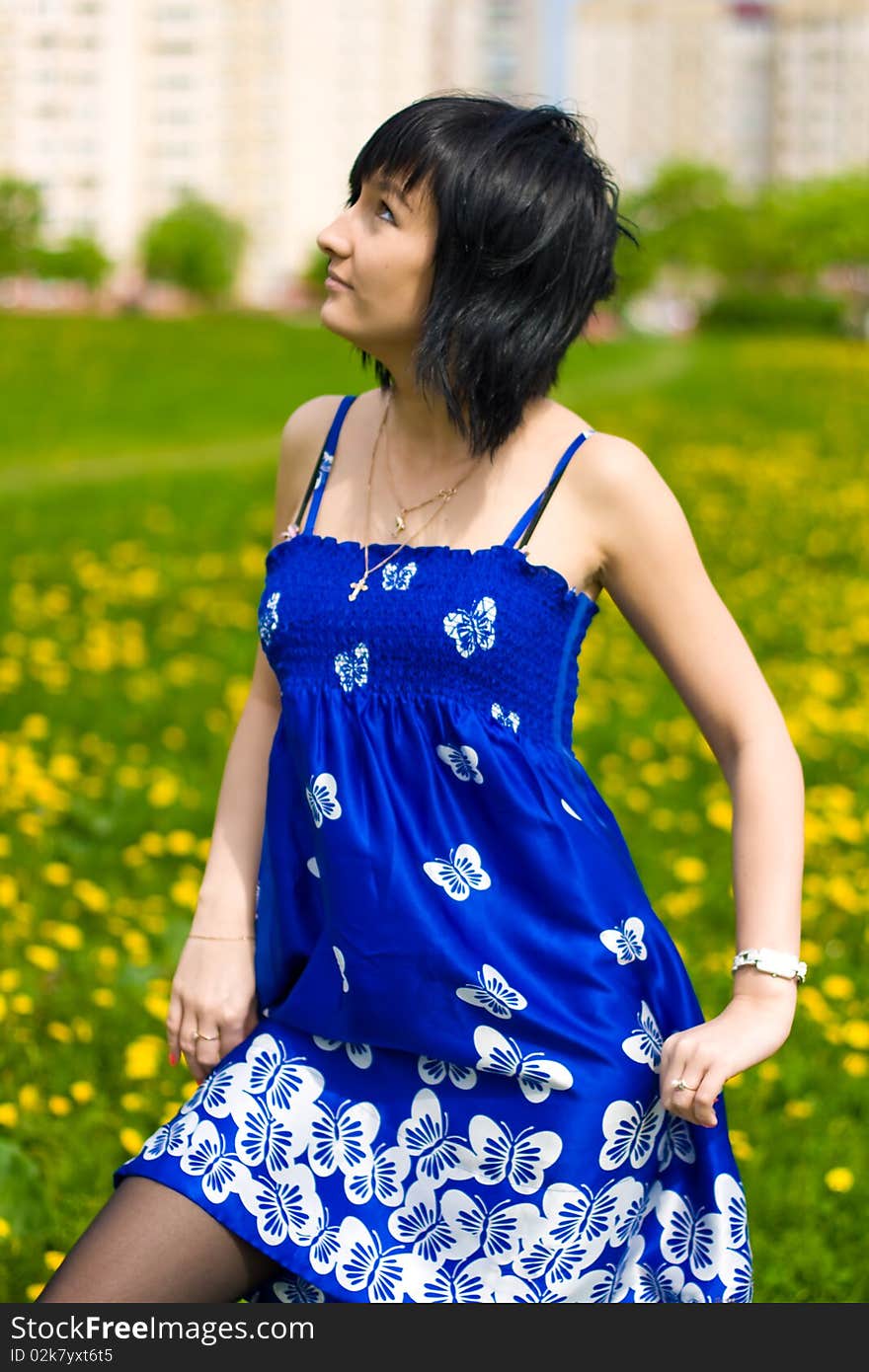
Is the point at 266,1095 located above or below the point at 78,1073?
above

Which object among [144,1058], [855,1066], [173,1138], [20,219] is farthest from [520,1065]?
[20,219]

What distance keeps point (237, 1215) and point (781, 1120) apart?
1951 mm

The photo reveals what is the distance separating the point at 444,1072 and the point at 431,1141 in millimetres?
79

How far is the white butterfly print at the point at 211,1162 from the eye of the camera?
1.89 meters

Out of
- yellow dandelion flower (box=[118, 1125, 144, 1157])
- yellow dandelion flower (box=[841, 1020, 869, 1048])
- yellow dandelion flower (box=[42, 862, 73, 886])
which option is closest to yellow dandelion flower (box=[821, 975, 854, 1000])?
yellow dandelion flower (box=[841, 1020, 869, 1048])

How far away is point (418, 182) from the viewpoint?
1.96 meters

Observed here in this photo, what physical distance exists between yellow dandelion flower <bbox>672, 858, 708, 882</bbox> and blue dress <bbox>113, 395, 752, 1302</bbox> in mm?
2792

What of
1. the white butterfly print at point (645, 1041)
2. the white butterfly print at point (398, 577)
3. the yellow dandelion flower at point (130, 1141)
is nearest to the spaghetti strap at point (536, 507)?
the white butterfly print at point (398, 577)

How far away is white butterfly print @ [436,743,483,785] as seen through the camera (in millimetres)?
1925

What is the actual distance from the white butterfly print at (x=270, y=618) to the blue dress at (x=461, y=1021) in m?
0.08

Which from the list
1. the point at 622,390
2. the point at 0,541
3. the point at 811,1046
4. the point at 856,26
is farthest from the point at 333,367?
the point at 856,26

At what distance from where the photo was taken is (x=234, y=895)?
86.7 inches

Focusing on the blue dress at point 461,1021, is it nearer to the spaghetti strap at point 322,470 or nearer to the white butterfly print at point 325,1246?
the white butterfly print at point 325,1246

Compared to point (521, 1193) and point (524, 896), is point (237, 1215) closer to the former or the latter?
point (521, 1193)
